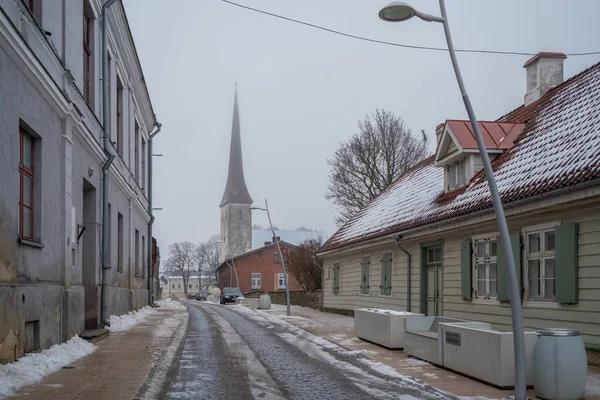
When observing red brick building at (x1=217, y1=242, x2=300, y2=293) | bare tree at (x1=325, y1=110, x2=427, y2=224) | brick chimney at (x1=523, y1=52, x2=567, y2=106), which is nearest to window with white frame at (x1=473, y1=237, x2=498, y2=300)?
brick chimney at (x1=523, y1=52, x2=567, y2=106)

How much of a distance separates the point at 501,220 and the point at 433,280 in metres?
9.80

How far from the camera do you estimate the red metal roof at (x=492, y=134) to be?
644 inches

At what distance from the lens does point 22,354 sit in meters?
9.24

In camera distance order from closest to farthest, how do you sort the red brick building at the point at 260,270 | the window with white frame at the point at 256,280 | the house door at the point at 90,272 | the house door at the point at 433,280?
the house door at the point at 90,272, the house door at the point at 433,280, the red brick building at the point at 260,270, the window with white frame at the point at 256,280

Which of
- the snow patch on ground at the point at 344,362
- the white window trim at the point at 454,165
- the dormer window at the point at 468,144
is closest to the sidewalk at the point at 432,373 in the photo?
the snow patch on ground at the point at 344,362

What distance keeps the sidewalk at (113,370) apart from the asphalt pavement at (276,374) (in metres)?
0.44

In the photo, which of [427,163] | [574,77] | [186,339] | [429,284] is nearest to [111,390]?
[186,339]

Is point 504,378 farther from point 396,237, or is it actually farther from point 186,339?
point 396,237

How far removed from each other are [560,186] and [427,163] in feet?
47.2

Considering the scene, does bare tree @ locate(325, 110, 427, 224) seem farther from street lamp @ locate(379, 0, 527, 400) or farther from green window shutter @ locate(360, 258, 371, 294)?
street lamp @ locate(379, 0, 527, 400)

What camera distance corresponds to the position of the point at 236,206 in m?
109

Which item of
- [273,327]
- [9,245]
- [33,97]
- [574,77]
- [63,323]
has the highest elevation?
[574,77]

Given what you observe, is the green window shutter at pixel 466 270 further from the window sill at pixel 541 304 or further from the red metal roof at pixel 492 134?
the red metal roof at pixel 492 134

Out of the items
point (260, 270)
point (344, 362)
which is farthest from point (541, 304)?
point (260, 270)
